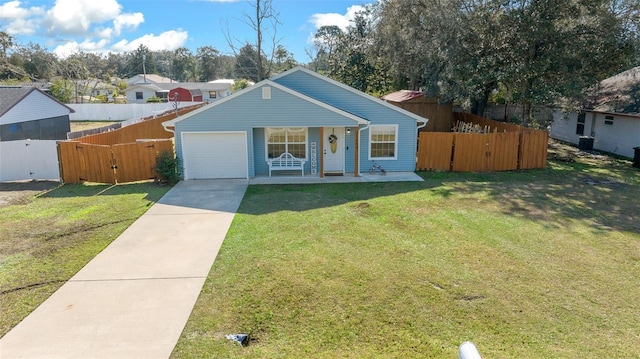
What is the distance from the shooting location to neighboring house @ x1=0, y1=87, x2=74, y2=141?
2169 cm

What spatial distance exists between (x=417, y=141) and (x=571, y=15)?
27.6 ft

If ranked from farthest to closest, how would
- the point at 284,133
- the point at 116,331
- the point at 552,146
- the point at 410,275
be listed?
the point at 552,146, the point at 284,133, the point at 410,275, the point at 116,331

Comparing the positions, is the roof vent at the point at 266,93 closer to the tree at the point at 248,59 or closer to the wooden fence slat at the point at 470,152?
the wooden fence slat at the point at 470,152

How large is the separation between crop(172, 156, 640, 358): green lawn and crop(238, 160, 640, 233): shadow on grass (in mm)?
97

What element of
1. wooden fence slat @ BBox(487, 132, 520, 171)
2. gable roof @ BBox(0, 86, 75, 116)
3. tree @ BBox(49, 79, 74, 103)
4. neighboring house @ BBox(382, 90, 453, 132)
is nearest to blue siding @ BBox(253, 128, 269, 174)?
wooden fence slat @ BBox(487, 132, 520, 171)

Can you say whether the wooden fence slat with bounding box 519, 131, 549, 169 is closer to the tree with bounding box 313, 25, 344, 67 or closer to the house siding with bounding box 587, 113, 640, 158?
the house siding with bounding box 587, 113, 640, 158

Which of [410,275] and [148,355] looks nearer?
[148,355]

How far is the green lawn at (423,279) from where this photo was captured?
551 centimetres

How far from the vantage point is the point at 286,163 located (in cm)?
1560

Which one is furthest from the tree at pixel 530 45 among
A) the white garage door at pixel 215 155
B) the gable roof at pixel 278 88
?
the white garage door at pixel 215 155

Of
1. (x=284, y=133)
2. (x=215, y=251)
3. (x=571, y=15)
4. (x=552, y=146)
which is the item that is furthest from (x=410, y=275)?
(x=552, y=146)

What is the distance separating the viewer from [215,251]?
8.48 meters

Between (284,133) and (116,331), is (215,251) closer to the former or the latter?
(116,331)

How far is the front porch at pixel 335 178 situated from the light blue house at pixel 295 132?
0.96ft
